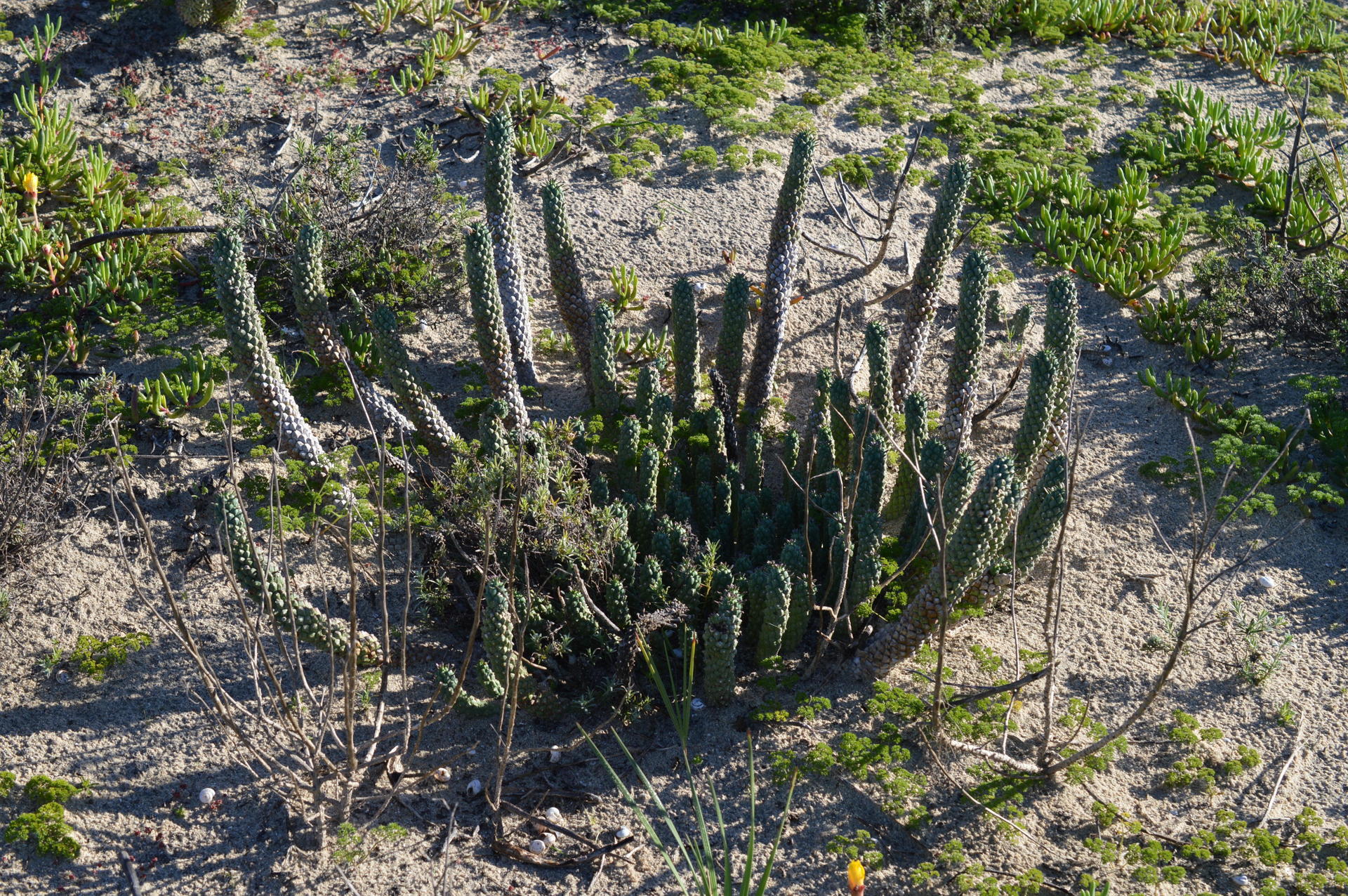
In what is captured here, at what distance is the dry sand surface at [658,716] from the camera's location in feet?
14.7

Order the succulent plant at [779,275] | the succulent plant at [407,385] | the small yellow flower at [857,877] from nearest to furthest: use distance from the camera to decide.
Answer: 1. the small yellow flower at [857,877]
2. the succulent plant at [407,385]
3. the succulent plant at [779,275]

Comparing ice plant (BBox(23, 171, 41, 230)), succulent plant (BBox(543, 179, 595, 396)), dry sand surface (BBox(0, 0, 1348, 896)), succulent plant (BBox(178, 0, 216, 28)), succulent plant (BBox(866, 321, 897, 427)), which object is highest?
succulent plant (BBox(178, 0, 216, 28))

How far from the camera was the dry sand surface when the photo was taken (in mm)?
4469

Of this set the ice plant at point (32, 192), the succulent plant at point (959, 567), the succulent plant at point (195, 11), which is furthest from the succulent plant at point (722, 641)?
the succulent plant at point (195, 11)

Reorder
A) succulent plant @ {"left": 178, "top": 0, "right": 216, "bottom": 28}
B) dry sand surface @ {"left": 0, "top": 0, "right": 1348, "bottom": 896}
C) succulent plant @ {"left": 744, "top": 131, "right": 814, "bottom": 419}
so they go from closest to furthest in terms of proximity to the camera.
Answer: dry sand surface @ {"left": 0, "top": 0, "right": 1348, "bottom": 896}
succulent plant @ {"left": 744, "top": 131, "right": 814, "bottom": 419}
succulent plant @ {"left": 178, "top": 0, "right": 216, "bottom": 28}

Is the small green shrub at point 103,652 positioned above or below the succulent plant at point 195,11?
below

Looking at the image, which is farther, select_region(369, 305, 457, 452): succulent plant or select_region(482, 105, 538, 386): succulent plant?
select_region(482, 105, 538, 386): succulent plant

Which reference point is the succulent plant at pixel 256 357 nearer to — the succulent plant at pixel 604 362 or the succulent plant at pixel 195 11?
the succulent plant at pixel 604 362

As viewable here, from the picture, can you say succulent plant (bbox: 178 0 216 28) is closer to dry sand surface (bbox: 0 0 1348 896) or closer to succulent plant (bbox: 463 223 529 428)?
dry sand surface (bbox: 0 0 1348 896)

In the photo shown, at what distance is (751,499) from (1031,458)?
1.36m

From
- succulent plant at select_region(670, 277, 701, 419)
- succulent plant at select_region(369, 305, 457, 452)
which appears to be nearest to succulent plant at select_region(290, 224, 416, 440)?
succulent plant at select_region(369, 305, 457, 452)

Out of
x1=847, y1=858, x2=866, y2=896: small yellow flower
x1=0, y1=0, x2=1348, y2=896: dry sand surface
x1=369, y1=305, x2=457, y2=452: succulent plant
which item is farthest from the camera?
x1=369, y1=305, x2=457, y2=452: succulent plant

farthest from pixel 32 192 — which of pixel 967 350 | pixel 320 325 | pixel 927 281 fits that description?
pixel 967 350

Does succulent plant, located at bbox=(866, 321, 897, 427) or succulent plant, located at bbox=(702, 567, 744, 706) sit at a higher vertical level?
succulent plant, located at bbox=(866, 321, 897, 427)
